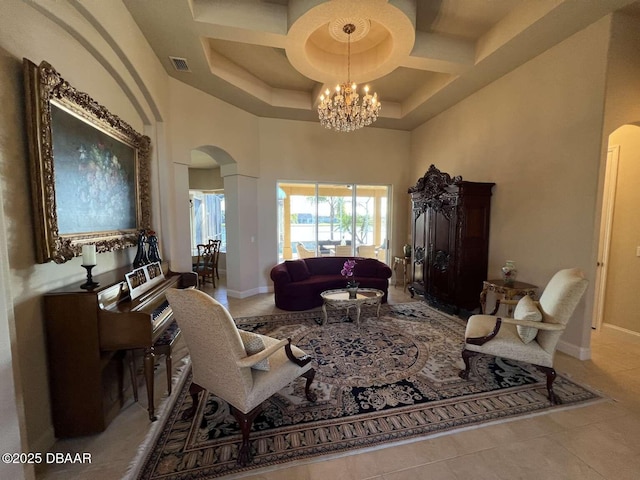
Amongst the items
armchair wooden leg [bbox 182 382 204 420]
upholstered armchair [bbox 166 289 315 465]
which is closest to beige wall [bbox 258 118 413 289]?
armchair wooden leg [bbox 182 382 204 420]

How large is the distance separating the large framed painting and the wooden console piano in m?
0.35

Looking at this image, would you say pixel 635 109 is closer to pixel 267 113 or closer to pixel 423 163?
pixel 423 163

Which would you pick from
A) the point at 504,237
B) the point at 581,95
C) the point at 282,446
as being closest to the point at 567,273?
the point at 504,237

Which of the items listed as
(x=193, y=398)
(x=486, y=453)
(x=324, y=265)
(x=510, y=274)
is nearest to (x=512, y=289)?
(x=510, y=274)

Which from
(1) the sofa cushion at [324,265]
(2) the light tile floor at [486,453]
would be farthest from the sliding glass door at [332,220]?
(2) the light tile floor at [486,453]

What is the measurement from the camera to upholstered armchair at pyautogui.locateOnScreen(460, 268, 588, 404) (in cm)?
232

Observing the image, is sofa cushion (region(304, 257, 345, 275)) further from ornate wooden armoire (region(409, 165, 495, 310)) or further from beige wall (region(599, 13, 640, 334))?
beige wall (region(599, 13, 640, 334))

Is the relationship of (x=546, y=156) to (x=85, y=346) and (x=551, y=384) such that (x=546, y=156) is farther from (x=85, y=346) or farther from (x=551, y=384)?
(x=85, y=346)

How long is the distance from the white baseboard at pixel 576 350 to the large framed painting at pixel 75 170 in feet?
16.3

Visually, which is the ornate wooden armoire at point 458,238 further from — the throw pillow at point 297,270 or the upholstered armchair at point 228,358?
the upholstered armchair at point 228,358

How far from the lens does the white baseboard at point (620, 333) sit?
336cm

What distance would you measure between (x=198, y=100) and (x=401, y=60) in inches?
124

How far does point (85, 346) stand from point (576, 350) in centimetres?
472

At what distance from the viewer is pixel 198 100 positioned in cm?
433
